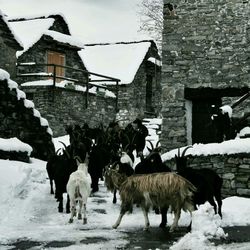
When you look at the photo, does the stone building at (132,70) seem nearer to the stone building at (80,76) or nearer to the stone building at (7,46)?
the stone building at (80,76)

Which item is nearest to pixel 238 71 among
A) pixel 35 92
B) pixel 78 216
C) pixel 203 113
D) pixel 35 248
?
pixel 203 113

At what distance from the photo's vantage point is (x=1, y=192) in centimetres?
1086

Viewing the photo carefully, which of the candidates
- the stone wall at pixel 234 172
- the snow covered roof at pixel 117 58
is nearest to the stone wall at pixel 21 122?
the stone wall at pixel 234 172

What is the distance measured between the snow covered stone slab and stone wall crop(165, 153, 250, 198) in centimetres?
605

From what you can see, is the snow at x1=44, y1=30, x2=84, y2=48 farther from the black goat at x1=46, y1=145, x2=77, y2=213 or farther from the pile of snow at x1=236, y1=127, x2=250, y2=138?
the black goat at x1=46, y1=145, x2=77, y2=213

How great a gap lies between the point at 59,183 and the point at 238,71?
655 cm

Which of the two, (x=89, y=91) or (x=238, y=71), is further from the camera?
(x=89, y=91)

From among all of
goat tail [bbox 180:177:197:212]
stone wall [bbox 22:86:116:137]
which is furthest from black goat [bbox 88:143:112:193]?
stone wall [bbox 22:86:116:137]

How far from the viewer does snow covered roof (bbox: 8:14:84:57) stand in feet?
95.7

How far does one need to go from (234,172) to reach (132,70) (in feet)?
74.9

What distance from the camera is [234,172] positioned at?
11625mm

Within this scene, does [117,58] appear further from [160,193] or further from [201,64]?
[160,193]

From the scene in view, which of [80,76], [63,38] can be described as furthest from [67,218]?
[80,76]

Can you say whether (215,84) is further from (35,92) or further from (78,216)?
(35,92)
